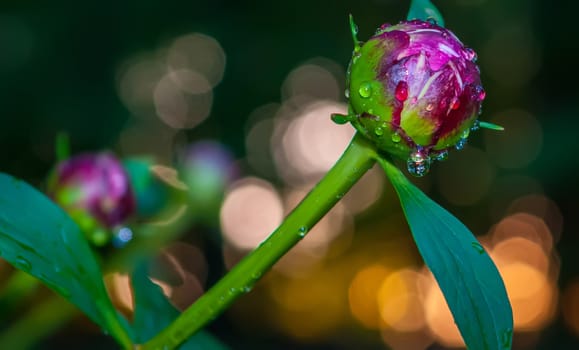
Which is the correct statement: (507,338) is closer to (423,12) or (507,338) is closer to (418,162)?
(418,162)

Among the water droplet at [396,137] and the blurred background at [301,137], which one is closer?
the water droplet at [396,137]

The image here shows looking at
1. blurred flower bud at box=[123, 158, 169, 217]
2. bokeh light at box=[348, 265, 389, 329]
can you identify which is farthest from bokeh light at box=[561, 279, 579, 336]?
blurred flower bud at box=[123, 158, 169, 217]

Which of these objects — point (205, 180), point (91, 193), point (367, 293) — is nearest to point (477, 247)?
point (91, 193)

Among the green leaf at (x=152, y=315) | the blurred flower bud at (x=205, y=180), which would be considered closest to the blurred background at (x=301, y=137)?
the blurred flower bud at (x=205, y=180)

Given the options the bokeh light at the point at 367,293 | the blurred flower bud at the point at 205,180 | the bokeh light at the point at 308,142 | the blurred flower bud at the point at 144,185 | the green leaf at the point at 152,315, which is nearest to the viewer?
the green leaf at the point at 152,315

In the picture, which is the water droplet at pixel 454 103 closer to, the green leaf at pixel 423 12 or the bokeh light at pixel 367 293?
the green leaf at pixel 423 12

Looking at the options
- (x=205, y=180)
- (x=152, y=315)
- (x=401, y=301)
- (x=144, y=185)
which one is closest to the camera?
(x=152, y=315)

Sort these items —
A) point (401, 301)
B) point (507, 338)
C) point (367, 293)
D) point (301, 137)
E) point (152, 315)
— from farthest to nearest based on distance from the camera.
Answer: point (401, 301) → point (367, 293) → point (301, 137) → point (152, 315) → point (507, 338)
